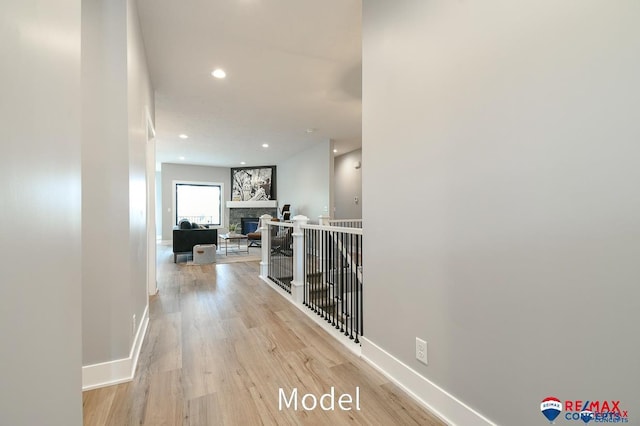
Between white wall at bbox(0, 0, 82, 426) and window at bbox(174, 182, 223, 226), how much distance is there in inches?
382

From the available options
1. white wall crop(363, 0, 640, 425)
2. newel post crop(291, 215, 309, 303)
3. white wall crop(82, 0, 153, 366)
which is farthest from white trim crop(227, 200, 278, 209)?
white wall crop(363, 0, 640, 425)

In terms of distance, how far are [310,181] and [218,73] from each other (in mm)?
4288

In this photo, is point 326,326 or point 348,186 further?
point 348,186

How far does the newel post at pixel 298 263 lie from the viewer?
3.34 meters

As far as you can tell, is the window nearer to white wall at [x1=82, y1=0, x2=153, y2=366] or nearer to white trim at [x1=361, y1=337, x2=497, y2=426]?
white wall at [x1=82, y1=0, x2=153, y2=366]

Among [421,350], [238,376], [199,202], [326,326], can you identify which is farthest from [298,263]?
[199,202]

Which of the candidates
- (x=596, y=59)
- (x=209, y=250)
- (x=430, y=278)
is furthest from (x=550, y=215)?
(x=209, y=250)

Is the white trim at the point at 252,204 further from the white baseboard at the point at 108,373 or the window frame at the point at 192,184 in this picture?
the white baseboard at the point at 108,373

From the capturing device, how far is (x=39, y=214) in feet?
2.32

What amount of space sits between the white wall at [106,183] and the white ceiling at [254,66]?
70 centimetres

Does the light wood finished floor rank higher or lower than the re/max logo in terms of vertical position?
lower

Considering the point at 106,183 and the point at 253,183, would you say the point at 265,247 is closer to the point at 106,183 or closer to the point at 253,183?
the point at 106,183

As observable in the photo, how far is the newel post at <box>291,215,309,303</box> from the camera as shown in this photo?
334 cm

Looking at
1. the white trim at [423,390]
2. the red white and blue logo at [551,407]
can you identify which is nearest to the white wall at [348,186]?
the white trim at [423,390]
